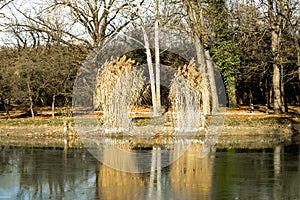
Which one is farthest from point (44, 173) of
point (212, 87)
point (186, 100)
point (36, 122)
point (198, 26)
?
point (212, 87)

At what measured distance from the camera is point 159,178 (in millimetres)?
11266

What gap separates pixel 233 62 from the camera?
35.3 metres

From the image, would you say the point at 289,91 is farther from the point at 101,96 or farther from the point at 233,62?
the point at 101,96

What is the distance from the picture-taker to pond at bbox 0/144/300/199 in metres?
9.45

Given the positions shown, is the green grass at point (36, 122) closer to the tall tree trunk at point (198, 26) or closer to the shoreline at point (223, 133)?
the shoreline at point (223, 133)

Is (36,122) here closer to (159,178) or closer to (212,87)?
(212,87)

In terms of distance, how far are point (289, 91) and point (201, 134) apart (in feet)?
79.0

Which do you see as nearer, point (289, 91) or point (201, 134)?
point (201, 134)

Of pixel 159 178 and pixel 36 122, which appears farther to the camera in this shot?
pixel 36 122

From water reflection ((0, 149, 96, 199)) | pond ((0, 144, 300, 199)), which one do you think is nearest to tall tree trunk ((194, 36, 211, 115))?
pond ((0, 144, 300, 199))

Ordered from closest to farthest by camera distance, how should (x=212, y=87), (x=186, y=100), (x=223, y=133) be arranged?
(x=186, y=100) < (x=223, y=133) < (x=212, y=87)

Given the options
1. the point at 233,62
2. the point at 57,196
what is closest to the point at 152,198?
the point at 57,196

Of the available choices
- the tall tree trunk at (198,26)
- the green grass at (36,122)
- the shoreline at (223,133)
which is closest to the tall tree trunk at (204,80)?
the tall tree trunk at (198,26)

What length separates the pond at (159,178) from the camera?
945 cm
